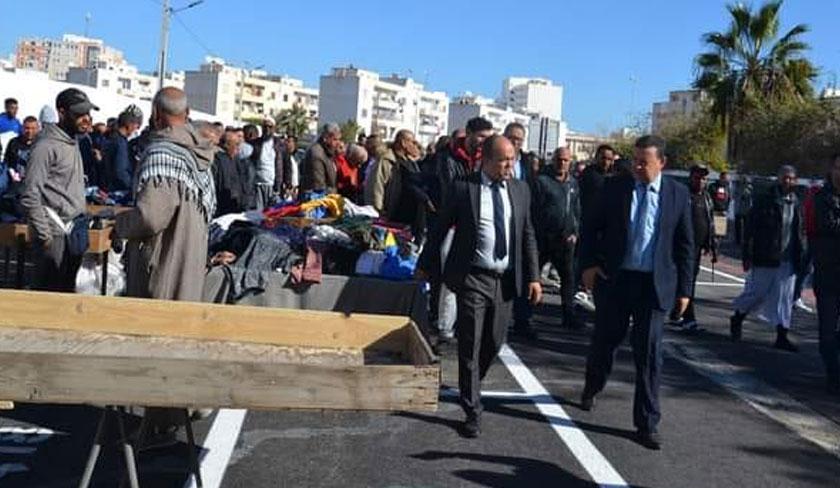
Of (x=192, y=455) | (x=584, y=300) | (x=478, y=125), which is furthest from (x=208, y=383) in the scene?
(x=584, y=300)

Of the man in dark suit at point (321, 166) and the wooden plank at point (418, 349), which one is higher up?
the man in dark suit at point (321, 166)

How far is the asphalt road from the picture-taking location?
5.28 m

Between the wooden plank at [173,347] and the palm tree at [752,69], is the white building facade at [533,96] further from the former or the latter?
the wooden plank at [173,347]

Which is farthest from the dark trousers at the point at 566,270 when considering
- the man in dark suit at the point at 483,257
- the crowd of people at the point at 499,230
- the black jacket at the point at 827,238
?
the man in dark suit at the point at 483,257

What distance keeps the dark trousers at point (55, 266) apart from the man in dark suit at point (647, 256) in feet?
12.4

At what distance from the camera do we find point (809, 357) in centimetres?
966

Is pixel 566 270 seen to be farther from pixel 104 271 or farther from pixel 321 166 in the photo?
pixel 104 271

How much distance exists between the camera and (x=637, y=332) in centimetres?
643

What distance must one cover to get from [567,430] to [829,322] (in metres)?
3.11

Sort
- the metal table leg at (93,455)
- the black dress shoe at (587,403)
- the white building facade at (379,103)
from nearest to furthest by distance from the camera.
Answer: the metal table leg at (93,455), the black dress shoe at (587,403), the white building facade at (379,103)

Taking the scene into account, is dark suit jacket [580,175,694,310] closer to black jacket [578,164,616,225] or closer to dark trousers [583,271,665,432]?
dark trousers [583,271,665,432]

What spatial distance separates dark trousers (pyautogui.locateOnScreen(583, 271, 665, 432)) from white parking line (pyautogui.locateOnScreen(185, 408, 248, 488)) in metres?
2.52

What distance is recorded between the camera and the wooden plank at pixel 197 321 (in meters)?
4.50

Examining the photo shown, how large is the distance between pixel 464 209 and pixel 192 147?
6.22 feet
